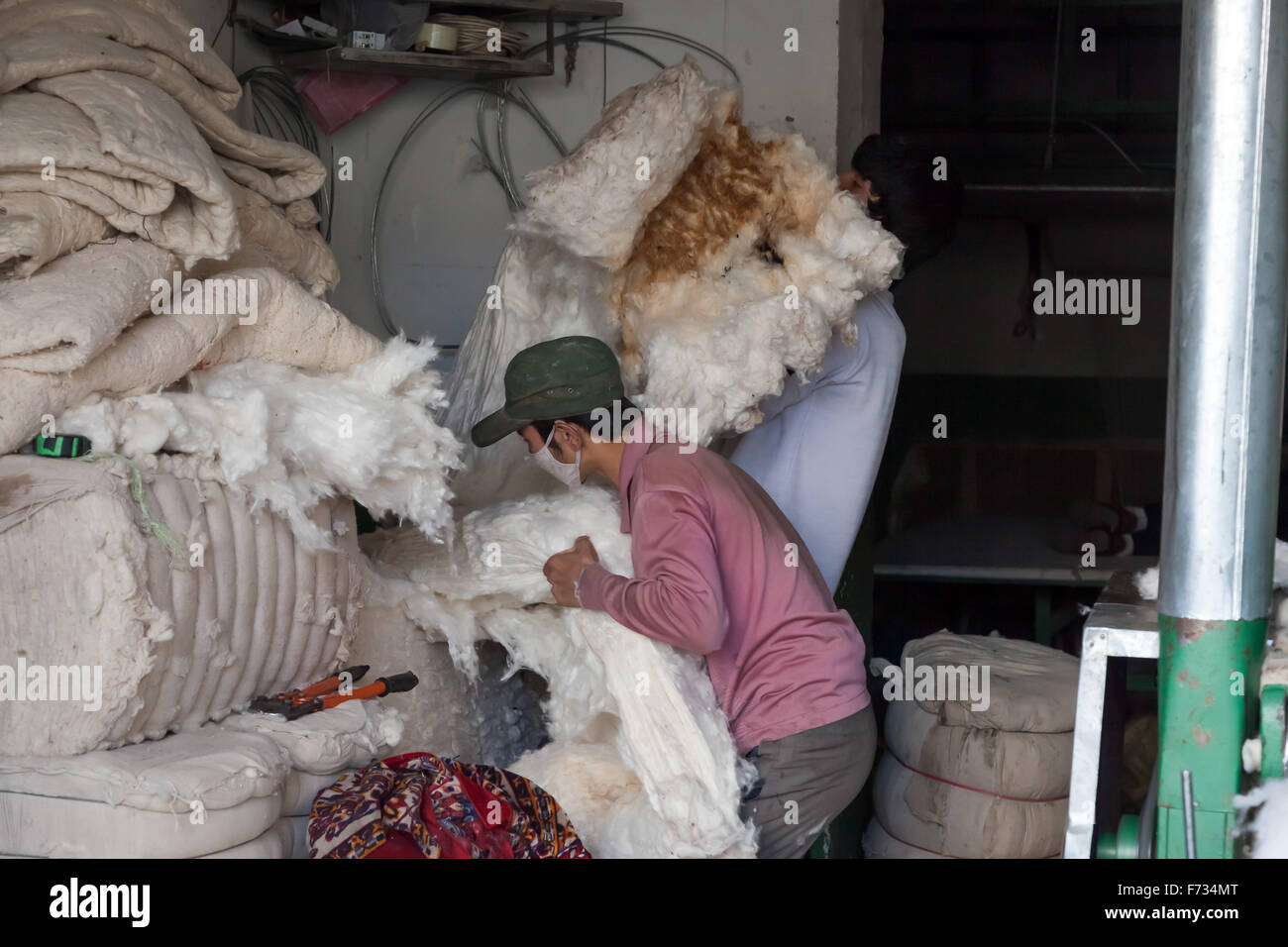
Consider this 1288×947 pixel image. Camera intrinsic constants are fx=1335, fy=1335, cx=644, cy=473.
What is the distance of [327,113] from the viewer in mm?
3420

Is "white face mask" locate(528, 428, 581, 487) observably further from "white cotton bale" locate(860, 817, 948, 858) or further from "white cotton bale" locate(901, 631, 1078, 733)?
"white cotton bale" locate(860, 817, 948, 858)

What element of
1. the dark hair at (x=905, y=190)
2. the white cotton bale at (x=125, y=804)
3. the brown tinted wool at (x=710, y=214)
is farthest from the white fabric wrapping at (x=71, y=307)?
the dark hair at (x=905, y=190)

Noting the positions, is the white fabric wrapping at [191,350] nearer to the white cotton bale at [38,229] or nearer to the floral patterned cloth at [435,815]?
the white cotton bale at [38,229]

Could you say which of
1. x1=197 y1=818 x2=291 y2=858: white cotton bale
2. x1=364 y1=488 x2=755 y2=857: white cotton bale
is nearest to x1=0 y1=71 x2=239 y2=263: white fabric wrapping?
x1=364 y1=488 x2=755 y2=857: white cotton bale

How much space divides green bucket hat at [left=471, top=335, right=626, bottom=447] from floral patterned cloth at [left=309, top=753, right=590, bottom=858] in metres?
0.58

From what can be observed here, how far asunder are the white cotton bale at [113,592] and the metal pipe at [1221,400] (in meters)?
1.30

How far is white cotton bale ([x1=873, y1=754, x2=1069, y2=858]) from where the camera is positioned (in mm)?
2859

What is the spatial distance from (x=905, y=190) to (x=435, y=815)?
1.47 m

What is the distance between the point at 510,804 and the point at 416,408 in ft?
2.16

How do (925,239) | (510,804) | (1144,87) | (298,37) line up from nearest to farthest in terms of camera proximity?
(510,804) < (925,239) < (298,37) < (1144,87)

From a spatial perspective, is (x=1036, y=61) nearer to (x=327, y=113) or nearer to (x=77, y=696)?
(x=327, y=113)

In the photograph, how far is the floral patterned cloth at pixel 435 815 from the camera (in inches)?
73.2

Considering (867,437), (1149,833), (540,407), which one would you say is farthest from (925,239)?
(1149,833)

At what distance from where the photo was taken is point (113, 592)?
5.76 ft
